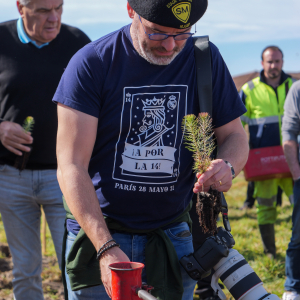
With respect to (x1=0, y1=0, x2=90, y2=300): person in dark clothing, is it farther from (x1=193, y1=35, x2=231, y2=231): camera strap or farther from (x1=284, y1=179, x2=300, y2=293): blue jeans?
(x1=284, y1=179, x2=300, y2=293): blue jeans

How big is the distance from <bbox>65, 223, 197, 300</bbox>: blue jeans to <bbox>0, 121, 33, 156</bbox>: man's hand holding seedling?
110cm

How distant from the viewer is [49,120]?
3.22 meters

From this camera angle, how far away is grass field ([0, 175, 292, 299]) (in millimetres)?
4691

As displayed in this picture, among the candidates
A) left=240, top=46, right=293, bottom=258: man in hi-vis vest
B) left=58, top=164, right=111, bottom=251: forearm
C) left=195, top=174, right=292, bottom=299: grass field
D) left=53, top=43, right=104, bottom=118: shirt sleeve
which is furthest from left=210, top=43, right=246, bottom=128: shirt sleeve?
left=240, top=46, right=293, bottom=258: man in hi-vis vest

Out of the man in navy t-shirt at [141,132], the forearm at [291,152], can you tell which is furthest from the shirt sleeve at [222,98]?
the forearm at [291,152]

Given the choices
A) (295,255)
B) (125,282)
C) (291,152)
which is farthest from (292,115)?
(125,282)

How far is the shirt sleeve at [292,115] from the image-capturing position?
13.7 ft

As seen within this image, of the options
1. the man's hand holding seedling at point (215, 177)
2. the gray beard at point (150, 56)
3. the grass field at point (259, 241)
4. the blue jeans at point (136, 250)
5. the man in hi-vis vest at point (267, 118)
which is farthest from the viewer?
the man in hi-vis vest at point (267, 118)

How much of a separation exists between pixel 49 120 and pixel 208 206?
1740 millimetres

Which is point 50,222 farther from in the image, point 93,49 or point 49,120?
point 93,49

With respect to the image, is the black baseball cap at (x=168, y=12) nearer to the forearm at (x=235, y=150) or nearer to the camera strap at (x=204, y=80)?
the camera strap at (x=204, y=80)

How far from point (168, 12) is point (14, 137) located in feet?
5.45

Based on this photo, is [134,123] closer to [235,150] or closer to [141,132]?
[141,132]

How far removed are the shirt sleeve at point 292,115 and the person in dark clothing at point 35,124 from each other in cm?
219
